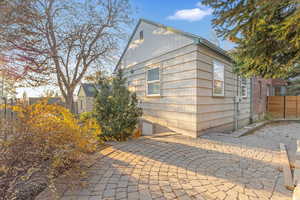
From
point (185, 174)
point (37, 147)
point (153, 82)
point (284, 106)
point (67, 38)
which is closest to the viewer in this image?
point (37, 147)

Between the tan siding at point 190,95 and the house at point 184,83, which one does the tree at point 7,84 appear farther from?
the tan siding at point 190,95

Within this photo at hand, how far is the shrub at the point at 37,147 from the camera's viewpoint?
1.85 meters

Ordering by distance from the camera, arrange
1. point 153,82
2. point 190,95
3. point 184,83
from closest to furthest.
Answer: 1. point 190,95
2. point 184,83
3. point 153,82

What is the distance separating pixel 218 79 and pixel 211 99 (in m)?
1.08

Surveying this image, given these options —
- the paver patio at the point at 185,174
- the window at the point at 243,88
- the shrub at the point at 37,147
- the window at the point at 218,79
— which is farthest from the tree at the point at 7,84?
the window at the point at 243,88

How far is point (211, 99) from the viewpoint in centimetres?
530

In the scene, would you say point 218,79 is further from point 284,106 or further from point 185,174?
point 284,106

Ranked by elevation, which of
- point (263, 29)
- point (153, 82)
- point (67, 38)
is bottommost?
point (153, 82)

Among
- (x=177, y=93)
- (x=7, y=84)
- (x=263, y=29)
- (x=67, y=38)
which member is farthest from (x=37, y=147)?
(x=67, y=38)

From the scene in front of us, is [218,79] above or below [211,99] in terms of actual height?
above

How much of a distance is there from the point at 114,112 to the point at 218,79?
14.4 feet

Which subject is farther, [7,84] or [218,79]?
[218,79]

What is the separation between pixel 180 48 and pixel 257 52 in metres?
2.37

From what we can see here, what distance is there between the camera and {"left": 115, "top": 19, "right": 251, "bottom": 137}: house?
4797 mm
